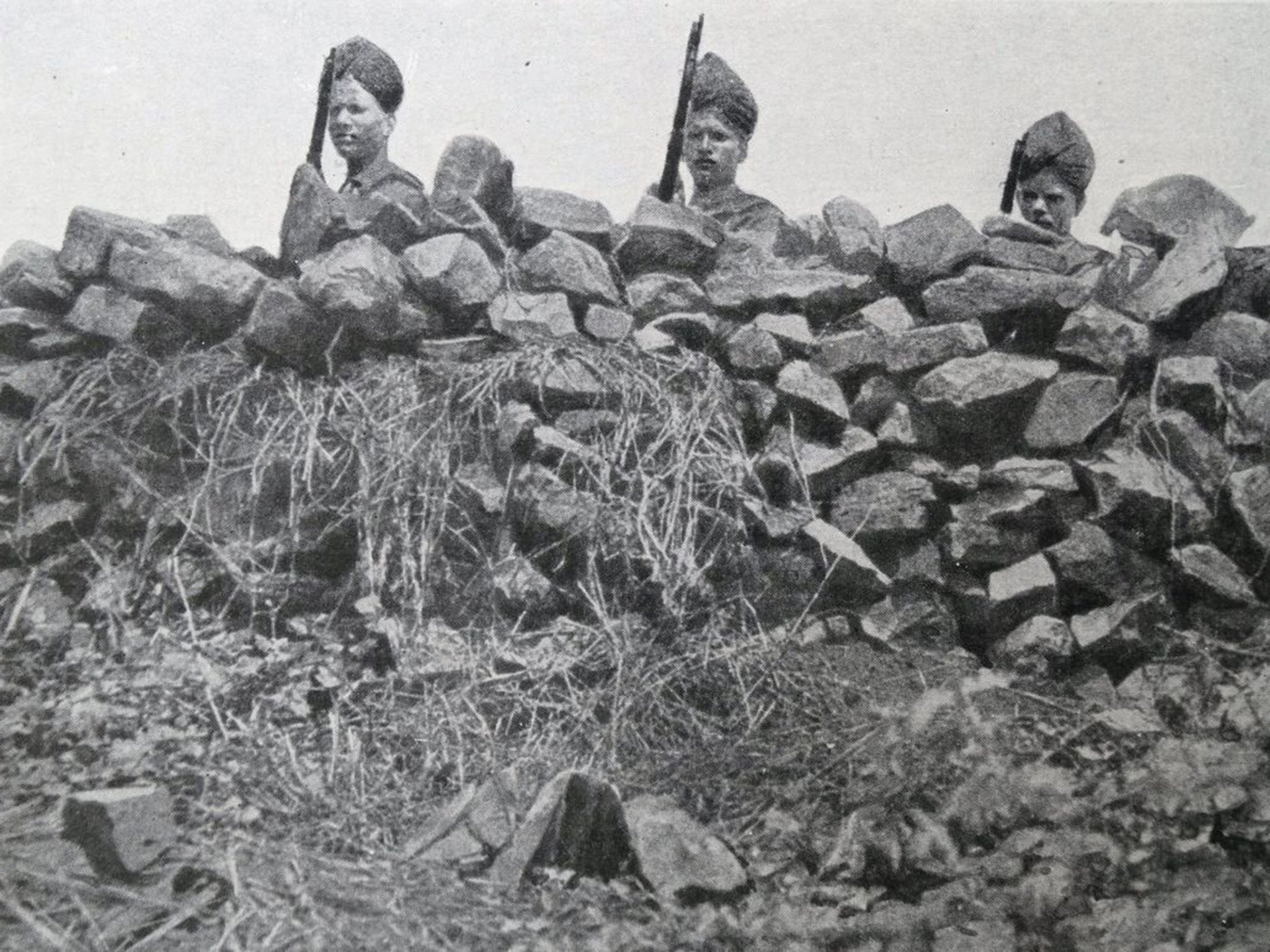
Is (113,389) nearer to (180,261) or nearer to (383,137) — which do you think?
(180,261)

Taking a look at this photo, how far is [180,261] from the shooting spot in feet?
11.1

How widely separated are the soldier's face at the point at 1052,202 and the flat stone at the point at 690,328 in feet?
5.80

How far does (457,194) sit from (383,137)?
30.2 inches

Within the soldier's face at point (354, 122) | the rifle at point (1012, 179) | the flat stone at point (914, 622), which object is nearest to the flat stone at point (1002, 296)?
the rifle at point (1012, 179)

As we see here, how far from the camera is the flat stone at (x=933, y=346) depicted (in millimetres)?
3348

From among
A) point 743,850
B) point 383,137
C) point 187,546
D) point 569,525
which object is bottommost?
point 743,850

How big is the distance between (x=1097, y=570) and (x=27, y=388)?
163 inches

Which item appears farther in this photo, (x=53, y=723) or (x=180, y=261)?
(x=180, y=261)

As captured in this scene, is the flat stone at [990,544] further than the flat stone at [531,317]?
No

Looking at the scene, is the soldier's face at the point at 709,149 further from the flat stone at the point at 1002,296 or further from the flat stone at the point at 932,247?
the flat stone at the point at 1002,296

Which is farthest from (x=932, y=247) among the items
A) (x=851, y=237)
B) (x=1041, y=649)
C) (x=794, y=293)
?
(x=1041, y=649)

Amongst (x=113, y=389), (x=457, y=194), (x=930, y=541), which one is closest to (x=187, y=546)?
(x=113, y=389)

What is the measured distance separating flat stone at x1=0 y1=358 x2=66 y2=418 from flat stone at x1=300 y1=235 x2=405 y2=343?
1.04 m

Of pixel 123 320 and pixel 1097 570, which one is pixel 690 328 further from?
pixel 123 320
